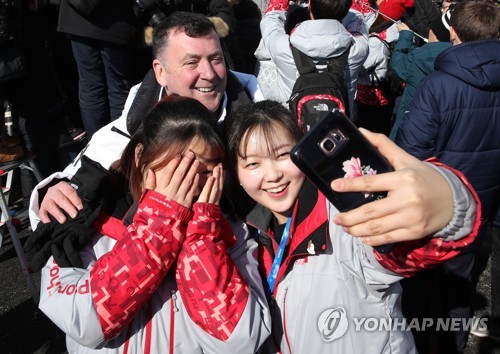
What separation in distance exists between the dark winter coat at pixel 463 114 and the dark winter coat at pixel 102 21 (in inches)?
87.8

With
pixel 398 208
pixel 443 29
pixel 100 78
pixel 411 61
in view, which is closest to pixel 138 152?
pixel 398 208

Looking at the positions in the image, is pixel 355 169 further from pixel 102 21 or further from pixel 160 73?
pixel 102 21

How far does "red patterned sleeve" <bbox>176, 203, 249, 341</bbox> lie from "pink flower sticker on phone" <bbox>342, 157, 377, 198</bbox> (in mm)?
534

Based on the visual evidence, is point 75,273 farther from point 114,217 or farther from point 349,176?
point 349,176

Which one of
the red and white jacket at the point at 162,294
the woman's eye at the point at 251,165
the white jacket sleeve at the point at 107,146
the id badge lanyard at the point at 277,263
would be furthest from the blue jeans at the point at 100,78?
the id badge lanyard at the point at 277,263

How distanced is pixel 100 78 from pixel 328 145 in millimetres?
3128

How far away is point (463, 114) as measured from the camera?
8.06ft

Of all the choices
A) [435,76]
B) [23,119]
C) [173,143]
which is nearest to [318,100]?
[435,76]

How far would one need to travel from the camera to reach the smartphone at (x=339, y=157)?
3.32ft

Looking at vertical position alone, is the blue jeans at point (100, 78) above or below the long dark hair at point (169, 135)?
below

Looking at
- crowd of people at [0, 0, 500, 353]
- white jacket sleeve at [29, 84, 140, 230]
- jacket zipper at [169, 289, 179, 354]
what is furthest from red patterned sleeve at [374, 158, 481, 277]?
white jacket sleeve at [29, 84, 140, 230]

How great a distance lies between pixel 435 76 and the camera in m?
2.50

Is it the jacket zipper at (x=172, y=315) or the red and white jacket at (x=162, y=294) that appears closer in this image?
the red and white jacket at (x=162, y=294)

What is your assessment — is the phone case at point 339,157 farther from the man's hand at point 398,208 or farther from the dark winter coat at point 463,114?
the dark winter coat at point 463,114
